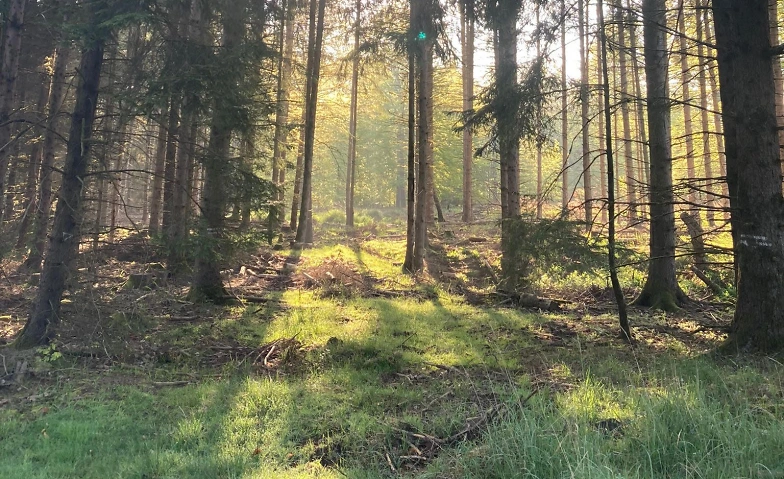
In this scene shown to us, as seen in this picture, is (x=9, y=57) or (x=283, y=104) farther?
(x=283, y=104)

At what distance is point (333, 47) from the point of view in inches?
773

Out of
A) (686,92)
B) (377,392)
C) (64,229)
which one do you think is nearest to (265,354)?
(377,392)

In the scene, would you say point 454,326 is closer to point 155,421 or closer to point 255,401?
point 255,401

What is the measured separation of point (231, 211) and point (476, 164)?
32.0 m

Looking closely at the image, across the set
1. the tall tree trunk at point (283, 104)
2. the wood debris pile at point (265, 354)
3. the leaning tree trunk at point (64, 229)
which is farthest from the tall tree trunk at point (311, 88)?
the wood debris pile at point (265, 354)

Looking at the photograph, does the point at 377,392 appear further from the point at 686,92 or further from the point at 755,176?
the point at 686,92

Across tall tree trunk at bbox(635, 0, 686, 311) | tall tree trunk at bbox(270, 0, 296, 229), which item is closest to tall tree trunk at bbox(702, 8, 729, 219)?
tall tree trunk at bbox(635, 0, 686, 311)

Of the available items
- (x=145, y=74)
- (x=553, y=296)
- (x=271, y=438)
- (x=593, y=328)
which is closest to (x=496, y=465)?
(x=271, y=438)

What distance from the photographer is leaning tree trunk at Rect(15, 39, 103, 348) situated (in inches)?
263

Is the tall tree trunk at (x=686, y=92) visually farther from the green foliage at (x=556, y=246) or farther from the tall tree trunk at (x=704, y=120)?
the green foliage at (x=556, y=246)

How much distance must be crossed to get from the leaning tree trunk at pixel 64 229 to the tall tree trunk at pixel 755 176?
27.9 feet

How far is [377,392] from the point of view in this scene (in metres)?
5.36

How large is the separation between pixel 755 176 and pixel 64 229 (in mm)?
9217

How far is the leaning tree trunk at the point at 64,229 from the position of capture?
669 cm
